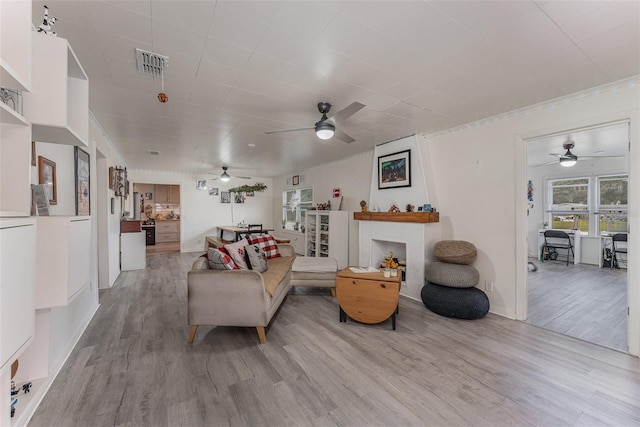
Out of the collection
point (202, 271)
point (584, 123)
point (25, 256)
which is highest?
point (584, 123)

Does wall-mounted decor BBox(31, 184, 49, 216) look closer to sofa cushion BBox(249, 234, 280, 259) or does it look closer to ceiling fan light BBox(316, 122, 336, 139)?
ceiling fan light BBox(316, 122, 336, 139)

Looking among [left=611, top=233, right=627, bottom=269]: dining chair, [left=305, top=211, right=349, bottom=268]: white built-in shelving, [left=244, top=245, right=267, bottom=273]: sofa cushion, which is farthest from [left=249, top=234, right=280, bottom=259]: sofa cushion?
[left=611, top=233, right=627, bottom=269]: dining chair

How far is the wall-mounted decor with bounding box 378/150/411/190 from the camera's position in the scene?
4.07 m

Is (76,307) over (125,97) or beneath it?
beneath

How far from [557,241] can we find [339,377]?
7.16m

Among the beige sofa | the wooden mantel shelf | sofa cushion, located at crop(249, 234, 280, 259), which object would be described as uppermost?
the wooden mantel shelf

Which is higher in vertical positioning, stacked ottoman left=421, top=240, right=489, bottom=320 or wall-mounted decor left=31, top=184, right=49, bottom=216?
wall-mounted decor left=31, top=184, right=49, bottom=216

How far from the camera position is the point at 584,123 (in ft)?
8.53

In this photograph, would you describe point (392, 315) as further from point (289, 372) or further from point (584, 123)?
point (584, 123)

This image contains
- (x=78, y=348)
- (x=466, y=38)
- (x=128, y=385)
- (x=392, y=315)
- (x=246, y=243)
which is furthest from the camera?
(x=246, y=243)

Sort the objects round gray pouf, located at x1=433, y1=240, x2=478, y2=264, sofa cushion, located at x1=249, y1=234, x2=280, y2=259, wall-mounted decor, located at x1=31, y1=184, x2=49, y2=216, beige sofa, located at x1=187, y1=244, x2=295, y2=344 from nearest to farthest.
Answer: wall-mounted decor, located at x1=31, y1=184, x2=49, y2=216 → beige sofa, located at x1=187, y1=244, x2=295, y2=344 → round gray pouf, located at x1=433, y1=240, x2=478, y2=264 → sofa cushion, located at x1=249, y1=234, x2=280, y2=259

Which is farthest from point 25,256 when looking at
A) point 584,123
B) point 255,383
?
point 584,123

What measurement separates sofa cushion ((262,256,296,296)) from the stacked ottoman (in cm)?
178

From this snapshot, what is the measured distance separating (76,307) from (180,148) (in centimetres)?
305
